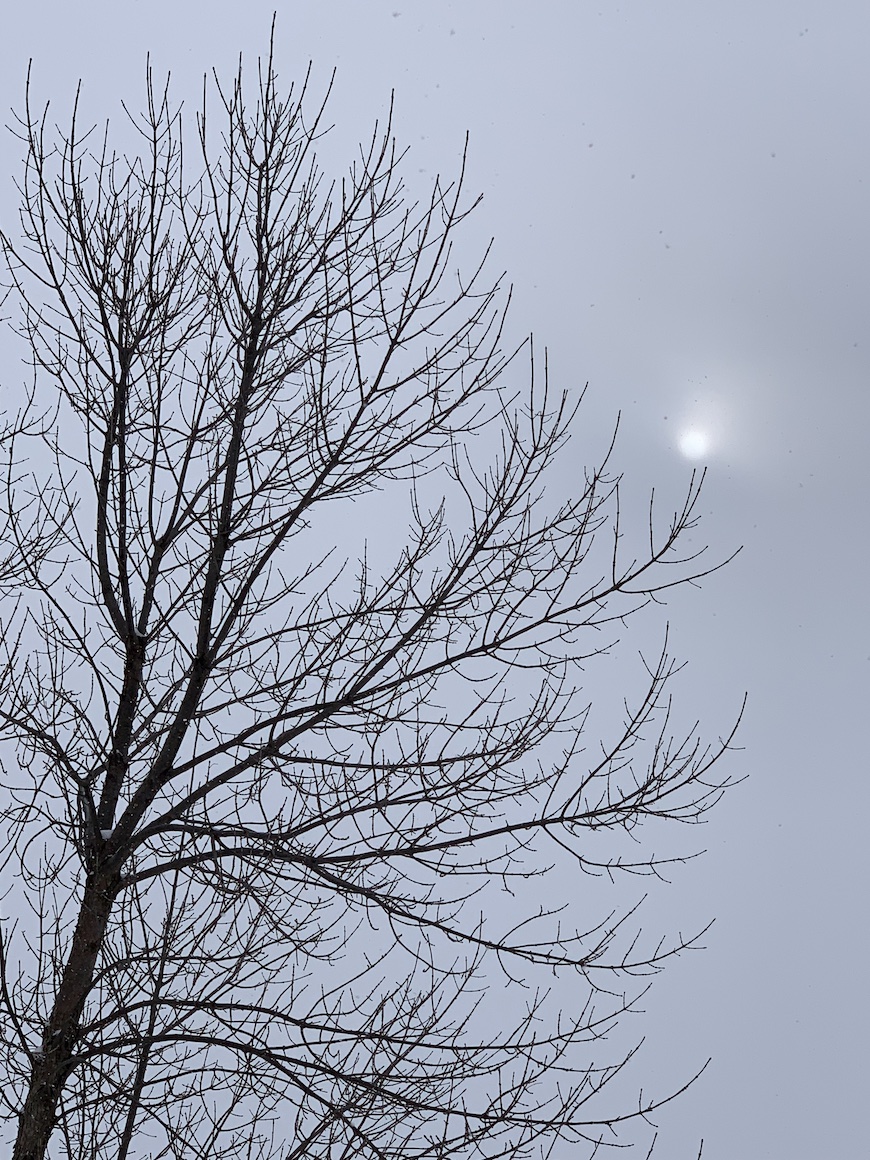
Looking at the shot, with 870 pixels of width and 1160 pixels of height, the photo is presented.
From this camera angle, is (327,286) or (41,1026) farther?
(327,286)

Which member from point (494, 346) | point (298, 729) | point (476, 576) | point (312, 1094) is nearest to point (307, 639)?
point (298, 729)

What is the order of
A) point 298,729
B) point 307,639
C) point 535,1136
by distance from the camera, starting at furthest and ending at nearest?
point 307,639, point 298,729, point 535,1136

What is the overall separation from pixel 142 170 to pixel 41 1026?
3.79 m

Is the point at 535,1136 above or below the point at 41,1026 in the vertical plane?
below

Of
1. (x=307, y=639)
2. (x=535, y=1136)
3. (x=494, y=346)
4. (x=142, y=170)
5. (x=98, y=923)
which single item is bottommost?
(x=535, y=1136)

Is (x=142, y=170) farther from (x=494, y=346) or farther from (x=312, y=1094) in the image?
(x=312, y=1094)

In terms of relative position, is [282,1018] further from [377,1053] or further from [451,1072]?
[451,1072]

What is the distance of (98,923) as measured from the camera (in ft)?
14.8

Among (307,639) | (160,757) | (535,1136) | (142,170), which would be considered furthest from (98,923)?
(142,170)

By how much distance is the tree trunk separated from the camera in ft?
13.9

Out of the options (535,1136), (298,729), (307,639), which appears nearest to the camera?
(535,1136)

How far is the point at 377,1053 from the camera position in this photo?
178 inches

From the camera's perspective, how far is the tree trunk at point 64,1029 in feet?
13.9

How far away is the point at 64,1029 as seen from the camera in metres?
4.33
